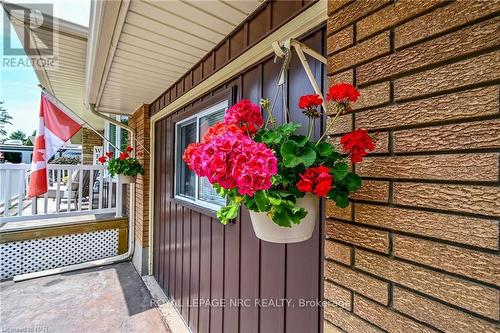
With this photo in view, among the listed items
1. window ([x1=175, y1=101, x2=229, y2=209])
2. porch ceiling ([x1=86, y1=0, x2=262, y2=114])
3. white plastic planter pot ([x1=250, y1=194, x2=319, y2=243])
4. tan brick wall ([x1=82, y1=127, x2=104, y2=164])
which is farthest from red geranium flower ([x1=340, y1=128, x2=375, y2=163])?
tan brick wall ([x1=82, y1=127, x2=104, y2=164])

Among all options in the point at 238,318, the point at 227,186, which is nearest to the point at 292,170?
the point at 227,186

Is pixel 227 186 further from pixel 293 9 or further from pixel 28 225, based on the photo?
pixel 28 225

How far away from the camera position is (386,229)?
2.50 feet

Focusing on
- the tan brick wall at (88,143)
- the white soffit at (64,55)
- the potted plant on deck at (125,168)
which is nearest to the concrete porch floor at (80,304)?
the potted plant on deck at (125,168)

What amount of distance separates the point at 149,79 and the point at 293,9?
6.51 ft

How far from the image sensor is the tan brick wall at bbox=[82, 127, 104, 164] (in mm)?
8234

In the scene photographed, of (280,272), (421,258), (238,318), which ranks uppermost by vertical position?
(421,258)

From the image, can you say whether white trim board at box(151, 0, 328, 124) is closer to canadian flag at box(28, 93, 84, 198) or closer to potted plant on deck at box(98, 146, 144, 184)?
potted plant on deck at box(98, 146, 144, 184)

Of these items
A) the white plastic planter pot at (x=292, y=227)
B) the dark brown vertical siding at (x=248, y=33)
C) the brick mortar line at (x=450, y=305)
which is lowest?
the brick mortar line at (x=450, y=305)

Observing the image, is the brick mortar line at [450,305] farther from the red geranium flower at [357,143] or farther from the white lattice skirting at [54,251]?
the white lattice skirting at [54,251]

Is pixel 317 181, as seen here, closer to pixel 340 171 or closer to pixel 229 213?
pixel 340 171

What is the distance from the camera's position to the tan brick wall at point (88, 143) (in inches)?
324

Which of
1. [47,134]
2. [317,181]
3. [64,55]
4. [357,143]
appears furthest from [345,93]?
[47,134]

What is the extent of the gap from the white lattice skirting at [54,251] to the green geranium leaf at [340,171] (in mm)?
4742
